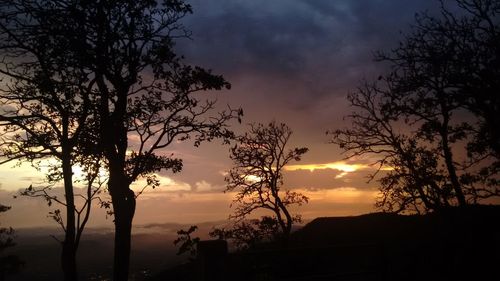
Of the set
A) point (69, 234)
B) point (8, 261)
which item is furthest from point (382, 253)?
point (8, 261)

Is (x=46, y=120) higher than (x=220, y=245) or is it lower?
higher

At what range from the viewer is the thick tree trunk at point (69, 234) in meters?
16.2

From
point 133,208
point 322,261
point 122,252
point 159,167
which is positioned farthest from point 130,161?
point 322,261

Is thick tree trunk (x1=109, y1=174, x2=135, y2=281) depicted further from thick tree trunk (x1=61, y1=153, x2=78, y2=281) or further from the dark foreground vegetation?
the dark foreground vegetation

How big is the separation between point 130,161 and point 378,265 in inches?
500

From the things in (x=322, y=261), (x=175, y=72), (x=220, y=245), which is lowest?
(x=322, y=261)

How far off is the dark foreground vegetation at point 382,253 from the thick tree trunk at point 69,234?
743 centimetres

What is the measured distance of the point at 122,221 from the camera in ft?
50.0

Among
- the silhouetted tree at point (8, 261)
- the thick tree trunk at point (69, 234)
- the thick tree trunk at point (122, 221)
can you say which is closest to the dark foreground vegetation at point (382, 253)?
the thick tree trunk at point (122, 221)

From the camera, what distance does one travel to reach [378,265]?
29.3 ft

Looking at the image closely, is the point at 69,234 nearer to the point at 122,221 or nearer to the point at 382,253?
the point at 122,221

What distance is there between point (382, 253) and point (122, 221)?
980 cm

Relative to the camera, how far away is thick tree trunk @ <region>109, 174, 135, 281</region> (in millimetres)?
14891

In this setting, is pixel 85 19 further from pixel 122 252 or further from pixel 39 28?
pixel 122 252
